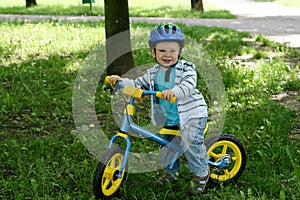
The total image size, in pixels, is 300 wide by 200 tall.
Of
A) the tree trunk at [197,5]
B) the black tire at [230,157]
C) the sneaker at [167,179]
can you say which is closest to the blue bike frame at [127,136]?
the sneaker at [167,179]

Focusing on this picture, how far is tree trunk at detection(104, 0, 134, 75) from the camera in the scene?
700cm

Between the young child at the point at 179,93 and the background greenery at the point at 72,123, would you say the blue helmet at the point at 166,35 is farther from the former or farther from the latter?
the background greenery at the point at 72,123

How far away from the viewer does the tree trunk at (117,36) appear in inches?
276

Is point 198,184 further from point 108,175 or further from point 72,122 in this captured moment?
point 72,122

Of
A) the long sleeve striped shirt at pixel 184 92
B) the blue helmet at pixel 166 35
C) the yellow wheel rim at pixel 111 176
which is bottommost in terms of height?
the yellow wheel rim at pixel 111 176

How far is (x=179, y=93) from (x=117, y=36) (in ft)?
12.2

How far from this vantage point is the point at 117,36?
709cm

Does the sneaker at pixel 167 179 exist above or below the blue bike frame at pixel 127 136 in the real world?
below

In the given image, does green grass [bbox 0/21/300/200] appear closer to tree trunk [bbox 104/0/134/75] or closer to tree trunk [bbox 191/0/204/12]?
tree trunk [bbox 104/0/134/75]

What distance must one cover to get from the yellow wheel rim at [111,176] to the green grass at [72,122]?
0.52ft

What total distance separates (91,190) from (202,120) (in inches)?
41.9

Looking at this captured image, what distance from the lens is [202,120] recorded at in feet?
12.6

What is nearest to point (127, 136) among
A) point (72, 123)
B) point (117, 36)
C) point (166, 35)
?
point (166, 35)

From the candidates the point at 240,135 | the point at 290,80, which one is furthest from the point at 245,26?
the point at 240,135
